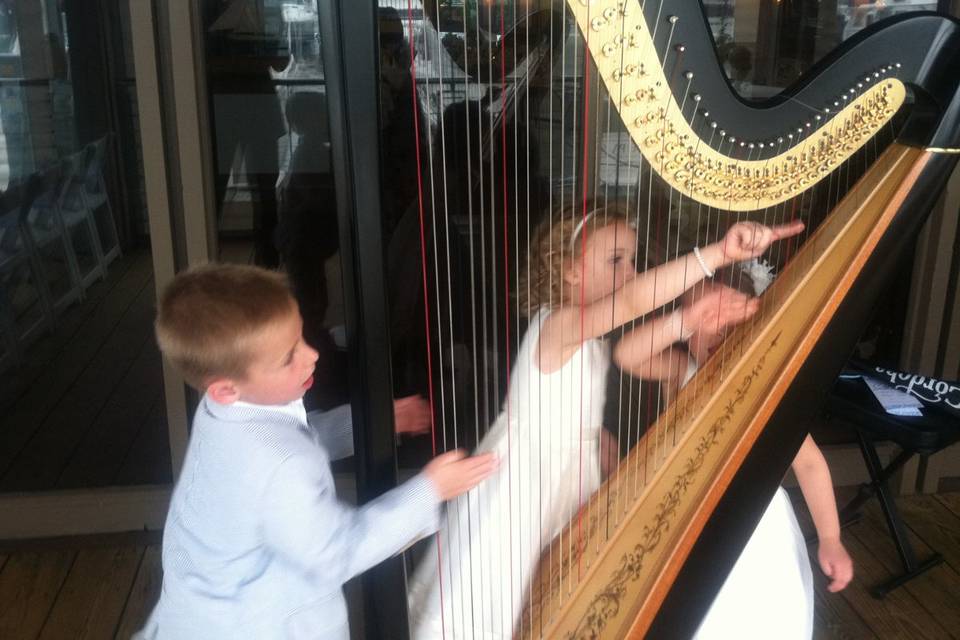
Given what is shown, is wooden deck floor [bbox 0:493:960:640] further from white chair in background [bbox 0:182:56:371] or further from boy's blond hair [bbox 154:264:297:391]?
boy's blond hair [bbox 154:264:297:391]

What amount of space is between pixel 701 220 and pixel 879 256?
0.97ft

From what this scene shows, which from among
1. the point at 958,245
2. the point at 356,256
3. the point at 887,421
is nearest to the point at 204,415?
the point at 356,256

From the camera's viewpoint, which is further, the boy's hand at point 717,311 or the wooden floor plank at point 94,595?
the wooden floor plank at point 94,595

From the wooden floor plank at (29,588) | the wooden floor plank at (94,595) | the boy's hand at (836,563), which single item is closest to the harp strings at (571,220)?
the boy's hand at (836,563)

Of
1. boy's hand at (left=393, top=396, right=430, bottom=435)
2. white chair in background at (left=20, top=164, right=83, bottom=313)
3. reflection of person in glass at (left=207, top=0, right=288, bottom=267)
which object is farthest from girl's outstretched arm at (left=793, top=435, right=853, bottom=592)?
white chair in background at (left=20, top=164, right=83, bottom=313)

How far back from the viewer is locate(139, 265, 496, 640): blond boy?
1.12 m

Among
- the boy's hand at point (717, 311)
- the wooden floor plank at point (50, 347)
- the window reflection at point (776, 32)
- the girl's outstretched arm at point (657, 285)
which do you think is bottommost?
the wooden floor plank at point (50, 347)

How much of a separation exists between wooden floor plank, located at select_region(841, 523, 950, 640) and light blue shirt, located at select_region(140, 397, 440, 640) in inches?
55.2

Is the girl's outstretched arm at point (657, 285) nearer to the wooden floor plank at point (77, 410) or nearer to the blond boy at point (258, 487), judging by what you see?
the blond boy at point (258, 487)

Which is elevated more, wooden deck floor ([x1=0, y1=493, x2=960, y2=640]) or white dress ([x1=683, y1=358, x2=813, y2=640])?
white dress ([x1=683, y1=358, x2=813, y2=640])

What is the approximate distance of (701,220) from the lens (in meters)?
1.61

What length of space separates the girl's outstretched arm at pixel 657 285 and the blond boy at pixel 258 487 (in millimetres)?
353

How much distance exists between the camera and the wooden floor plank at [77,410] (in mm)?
2441

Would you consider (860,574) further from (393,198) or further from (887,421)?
(393,198)
